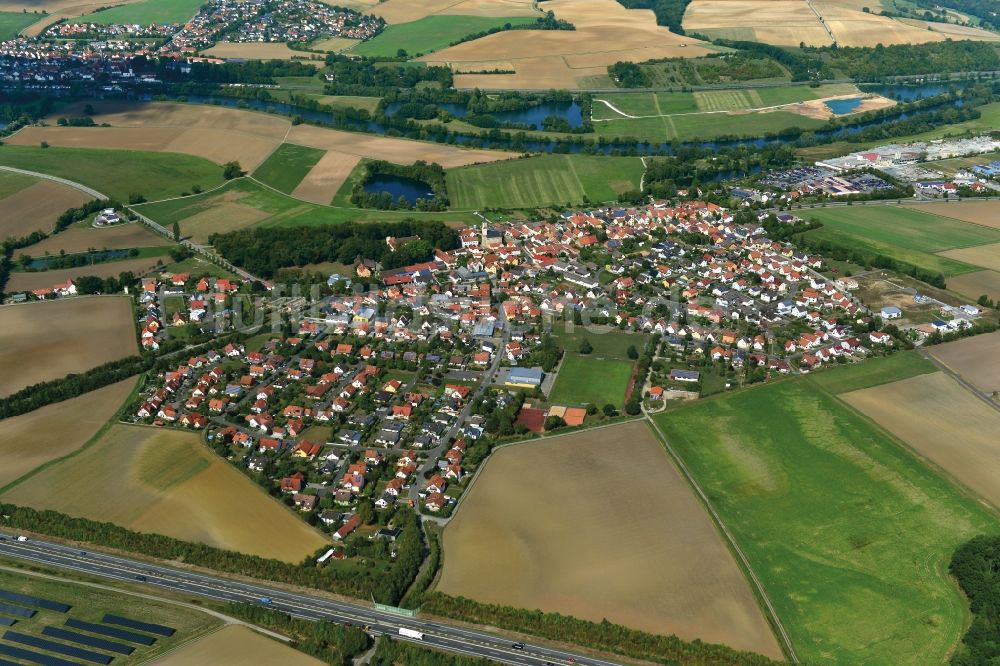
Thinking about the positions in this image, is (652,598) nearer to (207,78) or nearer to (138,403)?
(138,403)

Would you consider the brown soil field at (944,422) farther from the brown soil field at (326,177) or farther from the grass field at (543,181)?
the brown soil field at (326,177)

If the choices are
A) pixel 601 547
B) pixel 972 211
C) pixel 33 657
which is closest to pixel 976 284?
pixel 972 211

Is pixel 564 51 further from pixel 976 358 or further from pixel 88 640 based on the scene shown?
pixel 88 640

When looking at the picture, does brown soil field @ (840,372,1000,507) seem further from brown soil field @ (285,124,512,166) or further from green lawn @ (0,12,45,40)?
green lawn @ (0,12,45,40)

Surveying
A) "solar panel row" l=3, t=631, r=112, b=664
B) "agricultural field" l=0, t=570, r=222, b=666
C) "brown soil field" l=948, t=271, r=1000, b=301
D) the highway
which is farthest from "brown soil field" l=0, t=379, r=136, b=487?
"brown soil field" l=948, t=271, r=1000, b=301

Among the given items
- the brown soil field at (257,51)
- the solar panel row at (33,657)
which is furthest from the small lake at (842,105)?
the solar panel row at (33,657)
